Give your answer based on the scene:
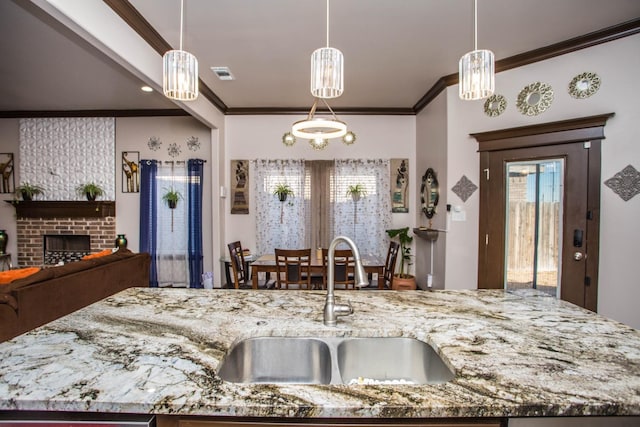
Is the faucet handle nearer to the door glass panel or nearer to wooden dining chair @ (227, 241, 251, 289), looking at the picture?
wooden dining chair @ (227, 241, 251, 289)

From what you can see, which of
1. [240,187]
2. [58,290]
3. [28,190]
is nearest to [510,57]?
[240,187]

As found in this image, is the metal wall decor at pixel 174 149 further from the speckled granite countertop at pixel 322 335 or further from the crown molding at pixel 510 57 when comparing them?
the speckled granite countertop at pixel 322 335

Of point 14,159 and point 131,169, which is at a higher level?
point 14,159

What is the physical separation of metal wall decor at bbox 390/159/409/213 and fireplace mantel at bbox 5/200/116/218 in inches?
186

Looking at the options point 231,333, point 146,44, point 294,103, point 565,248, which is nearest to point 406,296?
point 231,333

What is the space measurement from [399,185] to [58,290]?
4.49 metres

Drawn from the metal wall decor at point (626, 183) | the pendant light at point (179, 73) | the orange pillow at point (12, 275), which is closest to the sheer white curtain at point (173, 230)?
the orange pillow at point (12, 275)

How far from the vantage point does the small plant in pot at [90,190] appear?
5383 mm

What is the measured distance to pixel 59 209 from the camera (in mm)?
5379

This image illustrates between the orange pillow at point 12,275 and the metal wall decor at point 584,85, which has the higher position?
the metal wall decor at point 584,85

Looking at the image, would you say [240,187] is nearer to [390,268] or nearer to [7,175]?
[390,268]

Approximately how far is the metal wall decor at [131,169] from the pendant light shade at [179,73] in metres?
4.30

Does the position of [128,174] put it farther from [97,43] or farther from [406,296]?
[406,296]

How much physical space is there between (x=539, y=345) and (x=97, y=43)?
3127 mm
